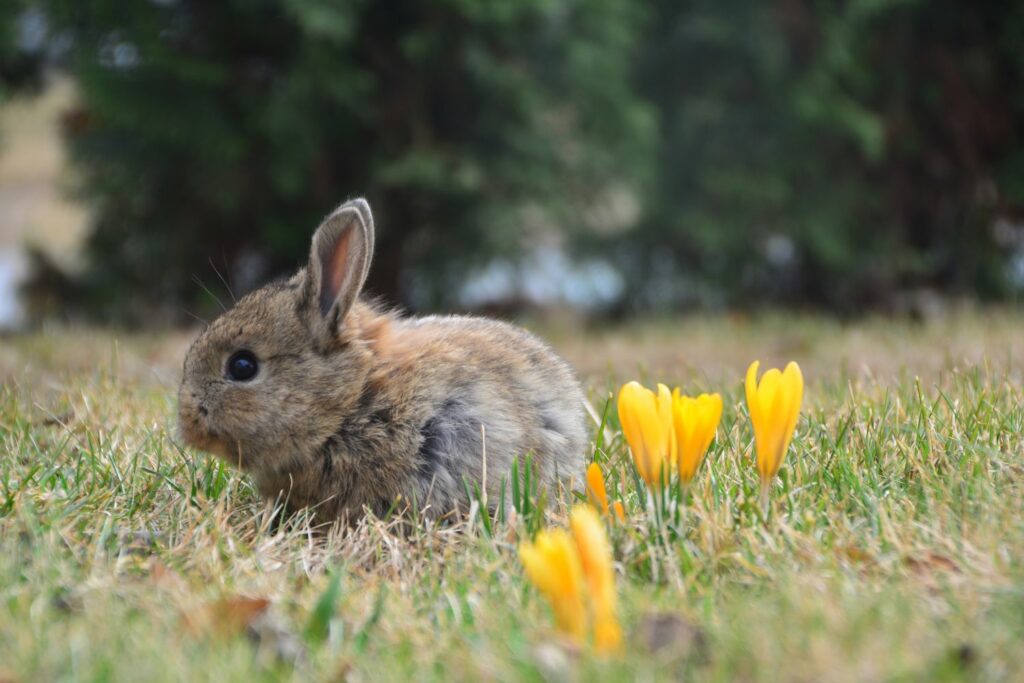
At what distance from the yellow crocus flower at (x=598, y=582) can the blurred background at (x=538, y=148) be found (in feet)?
19.6

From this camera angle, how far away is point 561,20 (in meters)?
8.69

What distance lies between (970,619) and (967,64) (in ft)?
28.2

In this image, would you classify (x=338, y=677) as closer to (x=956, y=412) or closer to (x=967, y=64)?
(x=956, y=412)

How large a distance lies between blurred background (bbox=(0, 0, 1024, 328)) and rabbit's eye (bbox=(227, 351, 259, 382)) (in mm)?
4366

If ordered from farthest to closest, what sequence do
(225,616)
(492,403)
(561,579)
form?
(492,403)
(225,616)
(561,579)

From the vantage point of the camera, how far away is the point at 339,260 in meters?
3.91

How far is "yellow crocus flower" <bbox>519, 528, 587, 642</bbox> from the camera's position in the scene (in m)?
2.38

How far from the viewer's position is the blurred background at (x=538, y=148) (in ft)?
27.6

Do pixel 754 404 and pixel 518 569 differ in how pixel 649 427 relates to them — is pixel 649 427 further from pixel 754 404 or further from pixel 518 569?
pixel 518 569

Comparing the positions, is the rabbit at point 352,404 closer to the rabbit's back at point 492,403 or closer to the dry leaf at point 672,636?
the rabbit's back at point 492,403

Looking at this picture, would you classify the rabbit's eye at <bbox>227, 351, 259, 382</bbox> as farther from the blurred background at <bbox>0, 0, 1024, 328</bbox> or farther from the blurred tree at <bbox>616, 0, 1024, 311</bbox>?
the blurred tree at <bbox>616, 0, 1024, 311</bbox>

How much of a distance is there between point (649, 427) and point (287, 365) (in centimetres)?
136

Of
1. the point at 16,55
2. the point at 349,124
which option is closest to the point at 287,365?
the point at 349,124

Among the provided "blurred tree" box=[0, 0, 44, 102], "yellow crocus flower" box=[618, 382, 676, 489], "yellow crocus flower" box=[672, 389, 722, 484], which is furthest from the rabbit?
"blurred tree" box=[0, 0, 44, 102]
